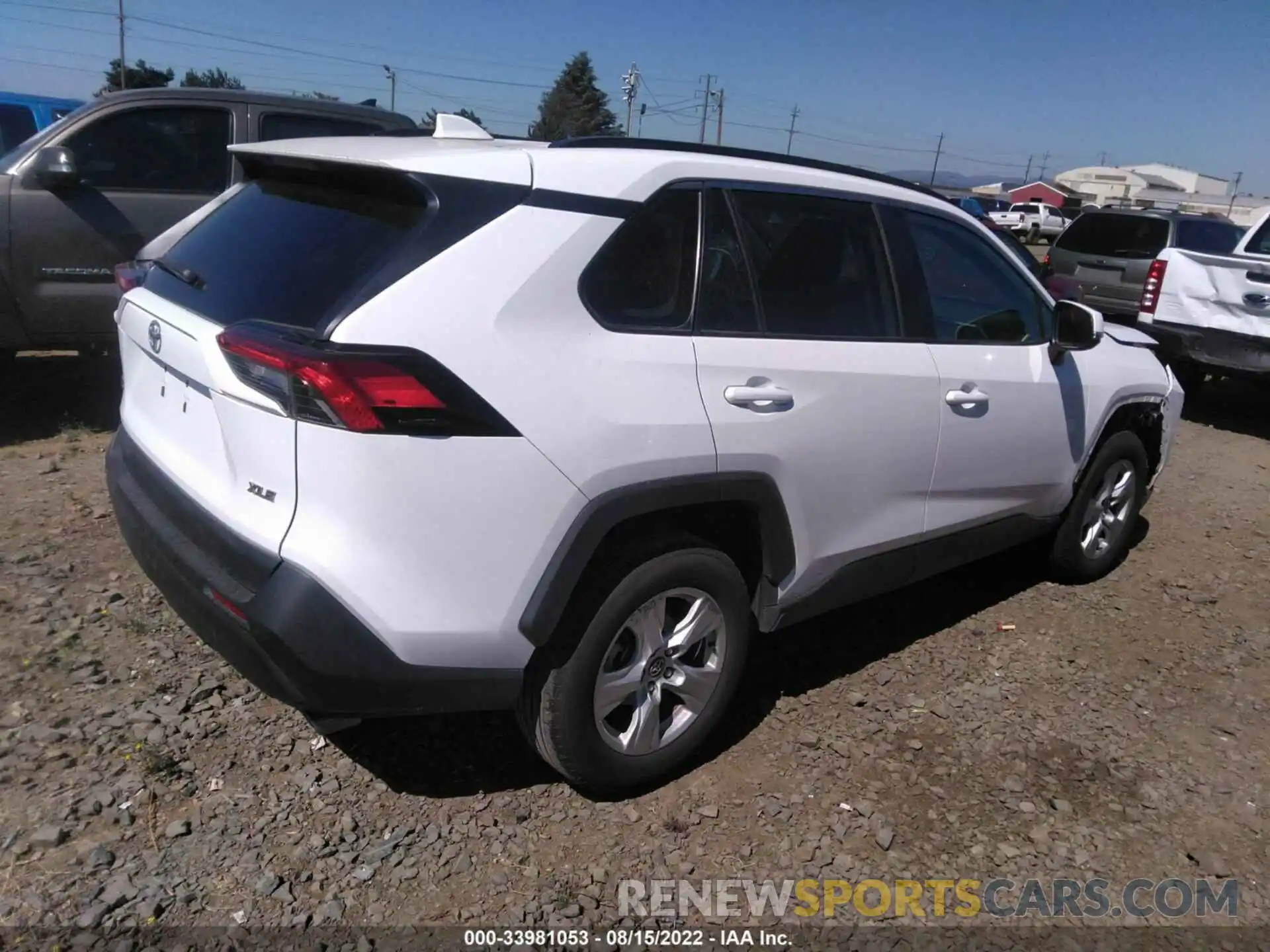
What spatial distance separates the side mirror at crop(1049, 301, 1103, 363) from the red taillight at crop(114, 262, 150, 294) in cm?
345

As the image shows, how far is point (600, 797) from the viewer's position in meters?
2.95

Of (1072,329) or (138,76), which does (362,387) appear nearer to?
(1072,329)

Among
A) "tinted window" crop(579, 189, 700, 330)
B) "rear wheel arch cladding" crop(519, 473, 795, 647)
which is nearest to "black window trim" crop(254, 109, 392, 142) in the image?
"tinted window" crop(579, 189, 700, 330)

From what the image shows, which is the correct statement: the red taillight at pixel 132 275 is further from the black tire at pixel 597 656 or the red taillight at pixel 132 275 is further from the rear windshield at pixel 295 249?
the black tire at pixel 597 656

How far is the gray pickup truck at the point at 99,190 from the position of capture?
18.0ft

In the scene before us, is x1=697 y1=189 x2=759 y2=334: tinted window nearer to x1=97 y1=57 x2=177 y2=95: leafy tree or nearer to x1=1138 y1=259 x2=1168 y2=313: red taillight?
x1=1138 y1=259 x2=1168 y2=313: red taillight

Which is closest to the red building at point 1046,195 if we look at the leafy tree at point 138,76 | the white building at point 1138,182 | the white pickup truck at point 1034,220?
the white building at point 1138,182

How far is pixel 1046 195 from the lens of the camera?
254ft

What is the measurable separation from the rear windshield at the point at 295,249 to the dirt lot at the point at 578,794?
4.55ft

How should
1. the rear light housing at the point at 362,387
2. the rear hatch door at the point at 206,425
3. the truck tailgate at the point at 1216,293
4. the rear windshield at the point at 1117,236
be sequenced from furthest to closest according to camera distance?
the rear windshield at the point at 1117,236 < the truck tailgate at the point at 1216,293 < the rear hatch door at the point at 206,425 < the rear light housing at the point at 362,387

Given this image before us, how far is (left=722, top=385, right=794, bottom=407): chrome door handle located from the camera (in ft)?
9.14

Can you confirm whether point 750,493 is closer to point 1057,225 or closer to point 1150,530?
point 1150,530

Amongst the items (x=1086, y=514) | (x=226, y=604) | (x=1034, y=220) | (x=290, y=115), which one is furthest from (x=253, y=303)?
(x=1034, y=220)

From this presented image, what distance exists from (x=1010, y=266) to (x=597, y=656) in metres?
2.53
